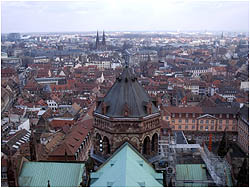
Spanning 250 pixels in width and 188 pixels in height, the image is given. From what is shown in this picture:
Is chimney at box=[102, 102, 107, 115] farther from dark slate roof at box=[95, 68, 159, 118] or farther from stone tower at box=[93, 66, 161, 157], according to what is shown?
dark slate roof at box=[95, 68, 159, 118]

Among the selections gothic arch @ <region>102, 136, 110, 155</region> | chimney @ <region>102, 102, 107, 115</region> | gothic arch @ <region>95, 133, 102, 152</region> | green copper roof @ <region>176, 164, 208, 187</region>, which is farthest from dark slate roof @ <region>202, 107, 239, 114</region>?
chimney @ <region>102, 102, 107, 115</region>

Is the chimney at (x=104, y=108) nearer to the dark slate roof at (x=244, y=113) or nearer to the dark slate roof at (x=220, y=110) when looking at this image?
the dark slate roof at (x=244, y=113)

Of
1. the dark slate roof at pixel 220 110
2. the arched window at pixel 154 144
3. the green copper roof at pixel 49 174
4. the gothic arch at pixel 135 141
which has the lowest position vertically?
the dark slate roof at pixel 220 110

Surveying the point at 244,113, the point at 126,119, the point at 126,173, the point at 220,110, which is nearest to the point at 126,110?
the point at 126,119

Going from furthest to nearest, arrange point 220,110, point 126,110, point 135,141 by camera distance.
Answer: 1. point 220,110
2. point 135,141
3. point 126,110

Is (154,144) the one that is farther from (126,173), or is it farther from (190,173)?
(126,173)

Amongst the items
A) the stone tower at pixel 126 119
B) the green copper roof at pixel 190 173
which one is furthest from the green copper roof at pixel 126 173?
the green copper roof at pixel 190 173
